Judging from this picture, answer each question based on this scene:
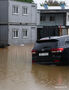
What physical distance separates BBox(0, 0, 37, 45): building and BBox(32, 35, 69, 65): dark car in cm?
2185

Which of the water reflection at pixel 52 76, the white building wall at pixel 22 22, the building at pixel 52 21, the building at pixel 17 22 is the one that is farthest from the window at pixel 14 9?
the water reflection at pixel 52 76

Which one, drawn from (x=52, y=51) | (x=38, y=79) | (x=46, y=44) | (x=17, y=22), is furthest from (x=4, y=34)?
(x=38, y=79)

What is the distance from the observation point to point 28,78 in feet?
35.7

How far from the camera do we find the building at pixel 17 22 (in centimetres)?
3612

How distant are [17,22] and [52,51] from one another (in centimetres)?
2483

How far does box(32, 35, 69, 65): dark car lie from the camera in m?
13.5

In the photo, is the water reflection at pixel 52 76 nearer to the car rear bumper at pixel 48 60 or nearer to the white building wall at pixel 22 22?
the car rear bumper at pixel 48 60

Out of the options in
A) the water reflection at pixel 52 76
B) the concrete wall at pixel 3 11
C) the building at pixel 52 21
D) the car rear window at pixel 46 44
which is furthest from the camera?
the building at pixel 52 21

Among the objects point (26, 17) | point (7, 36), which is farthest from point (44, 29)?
point (7, 36)

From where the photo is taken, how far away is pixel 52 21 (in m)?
48.5

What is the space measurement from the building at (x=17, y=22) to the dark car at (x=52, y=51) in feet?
71.7

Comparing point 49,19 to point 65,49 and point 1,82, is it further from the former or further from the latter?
point 1,82

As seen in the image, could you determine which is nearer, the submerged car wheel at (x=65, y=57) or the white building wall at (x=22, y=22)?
the submerged car wheel at (x=65, y=57)

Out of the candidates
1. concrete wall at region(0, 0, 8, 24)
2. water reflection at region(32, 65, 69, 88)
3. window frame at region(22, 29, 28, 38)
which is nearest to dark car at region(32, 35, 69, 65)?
water reflection at region(32, 65, 69, 88)
